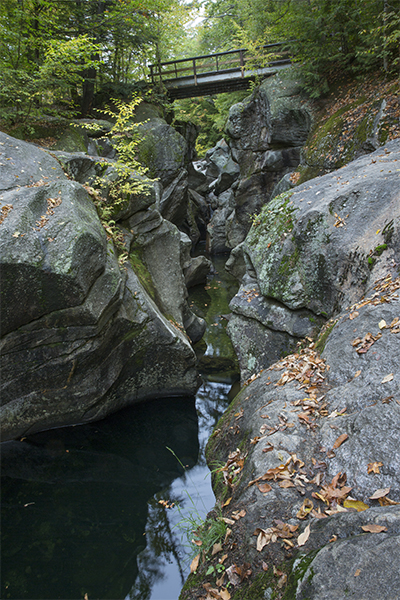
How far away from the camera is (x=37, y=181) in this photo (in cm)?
721

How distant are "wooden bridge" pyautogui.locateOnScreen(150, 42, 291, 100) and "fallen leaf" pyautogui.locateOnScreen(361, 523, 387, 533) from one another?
2020 cm

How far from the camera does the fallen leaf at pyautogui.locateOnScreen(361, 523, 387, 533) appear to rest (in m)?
2.31

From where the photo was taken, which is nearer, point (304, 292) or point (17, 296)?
point (17, 296)

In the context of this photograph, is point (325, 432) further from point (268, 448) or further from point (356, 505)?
point (356, 505)

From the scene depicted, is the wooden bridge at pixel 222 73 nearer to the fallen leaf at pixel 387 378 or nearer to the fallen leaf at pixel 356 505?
the fallen leaf at pixel 387 378

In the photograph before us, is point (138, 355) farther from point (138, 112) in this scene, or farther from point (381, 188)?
point (138, 112)

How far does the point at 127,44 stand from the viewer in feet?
55.1

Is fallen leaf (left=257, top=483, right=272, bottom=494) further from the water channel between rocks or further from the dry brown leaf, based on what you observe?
the water channel between rocks

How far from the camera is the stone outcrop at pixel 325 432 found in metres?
2.41

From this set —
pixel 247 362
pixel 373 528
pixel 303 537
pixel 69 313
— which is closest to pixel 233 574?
pixel 303 537

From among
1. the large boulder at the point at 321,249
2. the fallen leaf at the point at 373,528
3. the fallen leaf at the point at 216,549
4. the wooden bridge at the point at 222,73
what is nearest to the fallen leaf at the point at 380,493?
the fallen leaf at the point at 373,528

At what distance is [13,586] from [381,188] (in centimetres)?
874

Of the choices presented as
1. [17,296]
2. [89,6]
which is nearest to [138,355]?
[17,296]

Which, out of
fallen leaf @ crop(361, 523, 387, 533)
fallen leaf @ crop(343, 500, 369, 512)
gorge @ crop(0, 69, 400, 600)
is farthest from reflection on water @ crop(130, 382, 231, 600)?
fallen leaf @ crop(361, 523, 387, 533)
